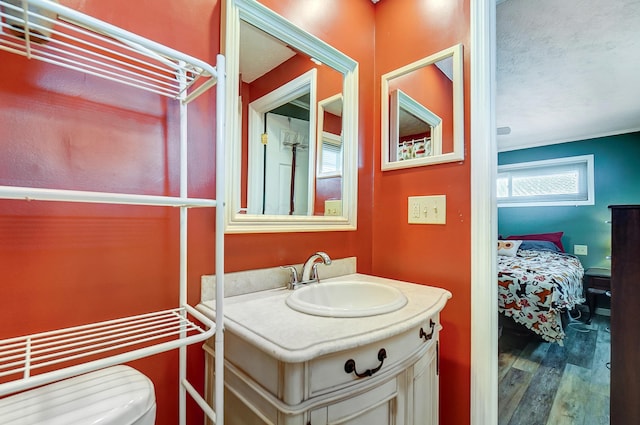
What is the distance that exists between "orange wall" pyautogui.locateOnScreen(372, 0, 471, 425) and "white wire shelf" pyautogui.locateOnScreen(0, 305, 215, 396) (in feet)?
3.13

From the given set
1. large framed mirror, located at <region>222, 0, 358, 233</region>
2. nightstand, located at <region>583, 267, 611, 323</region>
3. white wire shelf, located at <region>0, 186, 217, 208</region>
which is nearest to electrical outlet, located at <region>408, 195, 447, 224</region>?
large framed mirror, located at <region>222, 0, 358, 233</region>

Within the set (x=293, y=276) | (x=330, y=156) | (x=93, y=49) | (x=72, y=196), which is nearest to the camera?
(x=72, y=196)

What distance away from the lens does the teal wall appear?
351 centimetres

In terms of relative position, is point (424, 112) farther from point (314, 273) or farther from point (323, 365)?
point (323, 365)

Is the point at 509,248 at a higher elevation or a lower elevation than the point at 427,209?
lower

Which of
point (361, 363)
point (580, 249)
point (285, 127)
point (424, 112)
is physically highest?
point (424, 112)

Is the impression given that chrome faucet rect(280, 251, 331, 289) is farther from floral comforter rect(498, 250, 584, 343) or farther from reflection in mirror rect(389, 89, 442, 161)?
floral comforter rect(498, 250, 584, 343)

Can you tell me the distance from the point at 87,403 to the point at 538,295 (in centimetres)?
290

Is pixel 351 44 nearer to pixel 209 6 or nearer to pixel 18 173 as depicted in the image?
pixel 209 6

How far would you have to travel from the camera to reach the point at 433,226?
4.15 ft

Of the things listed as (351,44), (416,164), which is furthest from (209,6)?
(416,164)

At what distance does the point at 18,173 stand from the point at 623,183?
17.6 feet

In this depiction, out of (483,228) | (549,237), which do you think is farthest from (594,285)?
(483,228)

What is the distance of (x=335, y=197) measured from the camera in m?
1.37
